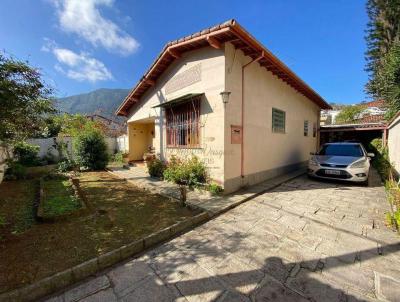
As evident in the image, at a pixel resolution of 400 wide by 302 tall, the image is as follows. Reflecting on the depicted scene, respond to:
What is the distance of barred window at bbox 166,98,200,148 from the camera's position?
6.94m

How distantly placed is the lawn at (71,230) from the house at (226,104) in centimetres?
234

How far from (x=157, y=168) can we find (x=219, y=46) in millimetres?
5290

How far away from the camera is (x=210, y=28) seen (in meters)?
5.50

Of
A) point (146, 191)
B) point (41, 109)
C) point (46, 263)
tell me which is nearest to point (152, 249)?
point (46, 263)

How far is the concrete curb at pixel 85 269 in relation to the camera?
225 centimetres

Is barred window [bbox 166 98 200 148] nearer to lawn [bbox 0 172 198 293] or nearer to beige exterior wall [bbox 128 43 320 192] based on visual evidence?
beige exterior wall [bbox 128 43 320 192]

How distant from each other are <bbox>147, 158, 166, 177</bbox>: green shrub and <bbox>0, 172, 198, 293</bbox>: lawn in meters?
2.32

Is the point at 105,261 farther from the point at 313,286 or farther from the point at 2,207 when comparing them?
the point at 2,207

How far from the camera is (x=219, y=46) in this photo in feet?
19.2

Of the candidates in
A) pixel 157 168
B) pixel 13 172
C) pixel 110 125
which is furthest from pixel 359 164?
pixel 110 125

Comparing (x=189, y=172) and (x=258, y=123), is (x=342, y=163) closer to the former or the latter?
(x=258, y=123)

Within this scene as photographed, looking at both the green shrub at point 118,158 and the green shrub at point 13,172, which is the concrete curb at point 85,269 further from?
the green shrub at point 118,158

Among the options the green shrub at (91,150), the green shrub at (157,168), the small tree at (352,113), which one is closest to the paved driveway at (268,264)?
the green shrub at (157,168)

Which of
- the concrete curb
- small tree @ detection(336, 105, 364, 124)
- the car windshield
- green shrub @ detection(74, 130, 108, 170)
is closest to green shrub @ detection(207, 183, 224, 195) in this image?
the concrete curb
